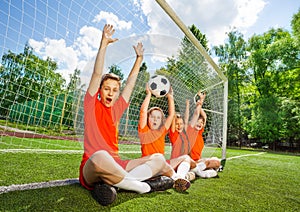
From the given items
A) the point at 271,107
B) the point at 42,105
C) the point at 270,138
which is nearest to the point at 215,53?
the point at 271,107

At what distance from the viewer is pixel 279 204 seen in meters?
2.41

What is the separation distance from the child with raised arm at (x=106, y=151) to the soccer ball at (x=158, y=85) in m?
0.75

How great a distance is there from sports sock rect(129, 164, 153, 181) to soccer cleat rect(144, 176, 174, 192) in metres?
0.07

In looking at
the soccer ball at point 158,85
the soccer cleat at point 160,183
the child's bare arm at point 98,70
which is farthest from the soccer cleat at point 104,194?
the soccer ball at point 158,85

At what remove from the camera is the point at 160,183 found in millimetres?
2461

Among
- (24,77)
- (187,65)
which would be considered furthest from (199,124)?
(24,77)

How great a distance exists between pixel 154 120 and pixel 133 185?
3.50ft

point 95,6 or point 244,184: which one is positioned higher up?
point 95,6

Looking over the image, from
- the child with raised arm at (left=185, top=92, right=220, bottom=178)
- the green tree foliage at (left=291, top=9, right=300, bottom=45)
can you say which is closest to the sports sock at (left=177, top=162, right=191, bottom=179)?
the child with raised arm at (left=185, top=92, right=220, bottom=178)

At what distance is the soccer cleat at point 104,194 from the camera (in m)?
1.91

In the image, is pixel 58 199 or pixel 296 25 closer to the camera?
pixel 58 199

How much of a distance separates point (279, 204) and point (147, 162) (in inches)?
54.9

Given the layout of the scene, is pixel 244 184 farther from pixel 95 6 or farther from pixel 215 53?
pixel 215 53

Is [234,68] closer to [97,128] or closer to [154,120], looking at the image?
[154,120]
